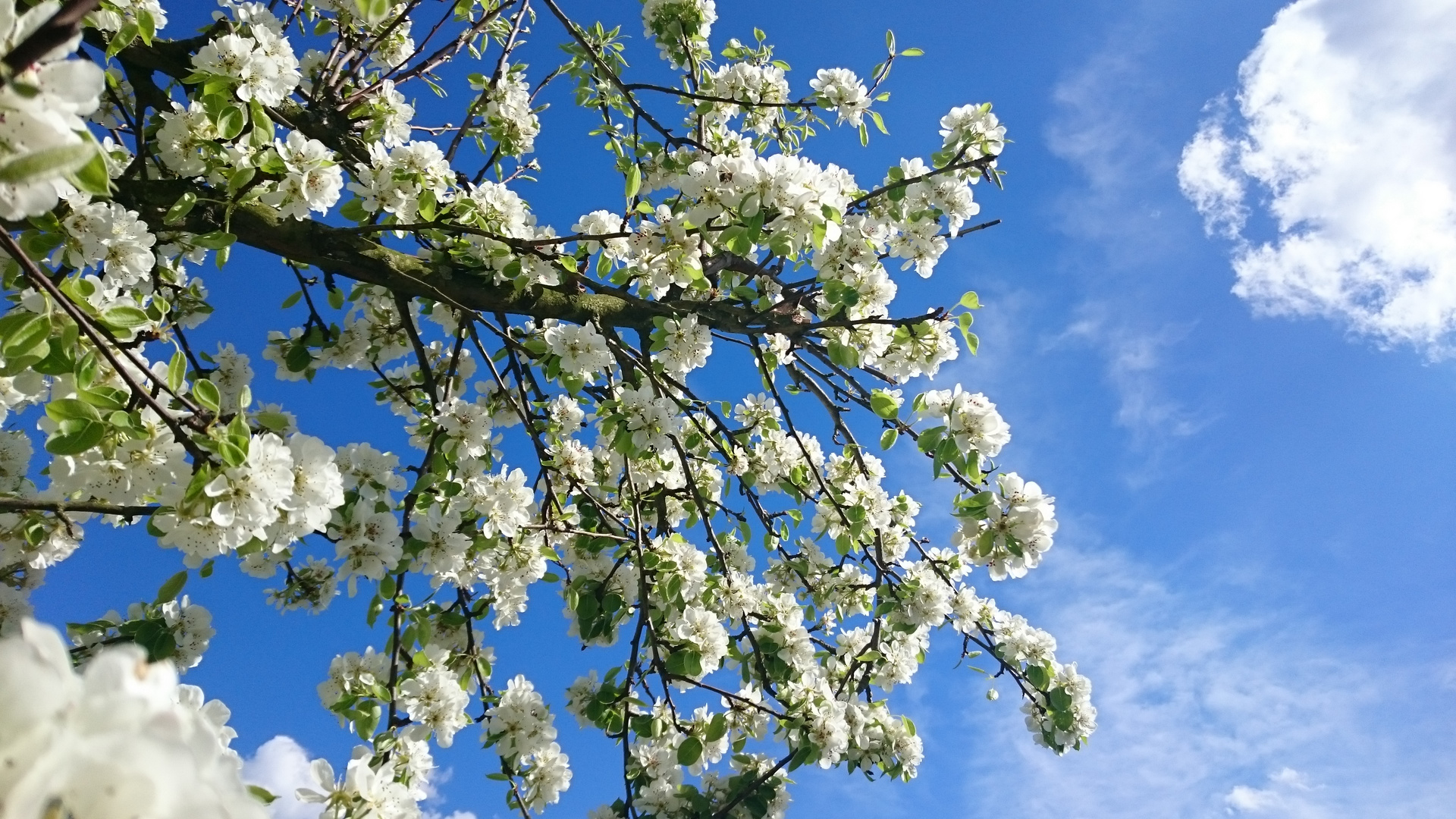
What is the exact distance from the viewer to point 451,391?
3.90m

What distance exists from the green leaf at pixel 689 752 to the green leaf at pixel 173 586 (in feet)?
6.60

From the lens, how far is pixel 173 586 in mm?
2385

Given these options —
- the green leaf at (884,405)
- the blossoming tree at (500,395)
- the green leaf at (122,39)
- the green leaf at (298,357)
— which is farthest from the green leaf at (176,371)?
the green leaf at (884,405)

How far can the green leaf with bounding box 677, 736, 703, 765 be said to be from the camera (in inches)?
134

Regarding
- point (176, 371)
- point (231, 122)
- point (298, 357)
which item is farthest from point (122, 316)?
point (298, 357)

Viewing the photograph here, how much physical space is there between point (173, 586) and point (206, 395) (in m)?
1.10

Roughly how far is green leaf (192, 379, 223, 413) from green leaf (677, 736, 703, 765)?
244 cm

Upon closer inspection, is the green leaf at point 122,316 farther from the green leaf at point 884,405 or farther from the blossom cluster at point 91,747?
the green leaf at point 884,405

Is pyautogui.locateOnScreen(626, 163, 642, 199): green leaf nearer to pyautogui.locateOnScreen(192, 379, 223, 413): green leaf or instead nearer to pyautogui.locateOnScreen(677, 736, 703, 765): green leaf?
pyautogui.locateOnScreen(192, 379, 223, 413): green leaf

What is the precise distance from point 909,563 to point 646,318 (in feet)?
6.76

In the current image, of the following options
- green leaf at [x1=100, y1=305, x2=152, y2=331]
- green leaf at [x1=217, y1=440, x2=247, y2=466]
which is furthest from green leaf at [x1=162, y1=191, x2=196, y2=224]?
green leaf at [x1=217, y1=440, x2=247, y2=466]

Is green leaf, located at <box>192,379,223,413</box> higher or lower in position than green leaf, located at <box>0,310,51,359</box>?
higher

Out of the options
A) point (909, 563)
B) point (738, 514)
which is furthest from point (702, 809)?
point (909, 563)

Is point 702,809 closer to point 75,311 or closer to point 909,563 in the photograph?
point 909,563
